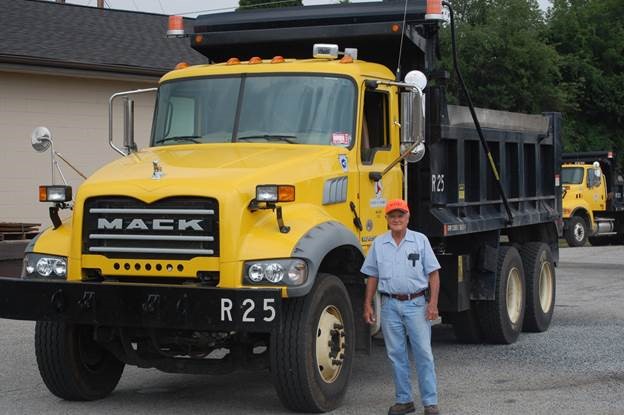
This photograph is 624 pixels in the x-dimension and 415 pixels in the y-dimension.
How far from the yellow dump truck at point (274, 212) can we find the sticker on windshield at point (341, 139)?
0.01 metres

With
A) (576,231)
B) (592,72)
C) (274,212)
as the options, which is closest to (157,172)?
(274,212)

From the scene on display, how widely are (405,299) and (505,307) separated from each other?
4.03 metres

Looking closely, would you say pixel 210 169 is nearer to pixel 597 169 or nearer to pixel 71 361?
pixel 71 361

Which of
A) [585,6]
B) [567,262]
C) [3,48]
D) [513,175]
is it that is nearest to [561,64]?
[585,6]

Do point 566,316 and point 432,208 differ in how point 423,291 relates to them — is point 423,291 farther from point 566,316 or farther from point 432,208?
point 566,316

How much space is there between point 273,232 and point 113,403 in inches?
80.3

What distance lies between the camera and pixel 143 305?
25.2 feet

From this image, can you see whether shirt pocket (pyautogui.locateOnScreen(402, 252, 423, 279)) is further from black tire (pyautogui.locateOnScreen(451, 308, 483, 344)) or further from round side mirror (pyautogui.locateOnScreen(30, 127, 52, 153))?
black tire (pyautogui.locateOnScreen(451, 308, 483, 344))

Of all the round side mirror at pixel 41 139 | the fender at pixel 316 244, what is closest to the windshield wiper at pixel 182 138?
the round side mirror at pixel 41 139

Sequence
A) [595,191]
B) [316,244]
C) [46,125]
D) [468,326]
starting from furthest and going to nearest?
[595,191] < [46,125] < [468,326] < [316,244]

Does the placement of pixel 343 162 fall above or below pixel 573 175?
below

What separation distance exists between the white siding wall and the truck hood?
9.77 m

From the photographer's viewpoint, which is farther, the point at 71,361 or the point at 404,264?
the point at 71,361

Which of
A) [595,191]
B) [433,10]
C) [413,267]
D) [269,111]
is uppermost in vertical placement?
[433,10]
